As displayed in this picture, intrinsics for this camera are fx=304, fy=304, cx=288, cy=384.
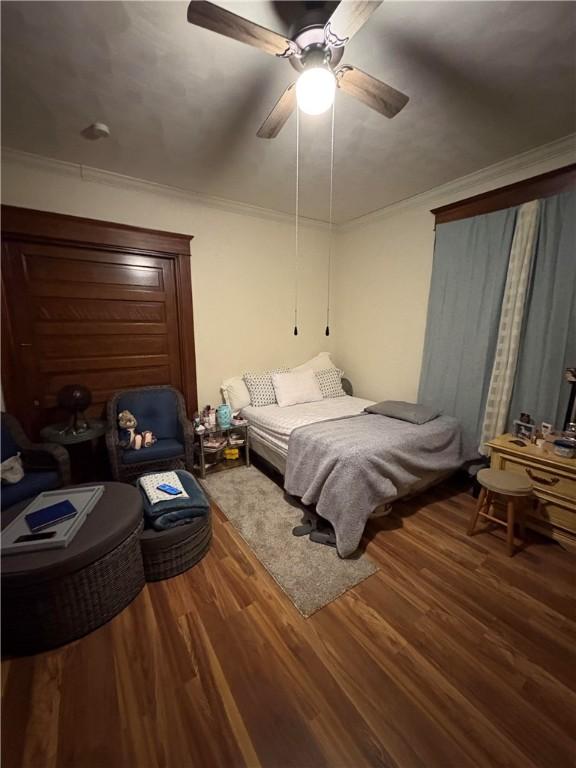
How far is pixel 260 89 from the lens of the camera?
62.8 inches

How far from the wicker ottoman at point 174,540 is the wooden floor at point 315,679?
0.26 ft

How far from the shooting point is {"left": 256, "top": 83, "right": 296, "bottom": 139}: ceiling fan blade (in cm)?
137

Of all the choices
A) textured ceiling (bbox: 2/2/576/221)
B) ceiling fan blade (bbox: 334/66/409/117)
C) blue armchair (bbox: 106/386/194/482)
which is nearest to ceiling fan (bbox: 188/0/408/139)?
ceiling fan blade (bbox: 334/66/409/117)

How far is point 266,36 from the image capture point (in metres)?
1.12

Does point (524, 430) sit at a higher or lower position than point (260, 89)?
lower

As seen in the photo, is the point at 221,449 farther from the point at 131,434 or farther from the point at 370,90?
the point at 370,90

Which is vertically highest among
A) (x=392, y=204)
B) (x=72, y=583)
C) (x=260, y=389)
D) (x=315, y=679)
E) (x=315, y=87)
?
(x=392, y=204)

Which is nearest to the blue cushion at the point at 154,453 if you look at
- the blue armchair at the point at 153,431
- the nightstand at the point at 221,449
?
the blue armchair at the point at 153,431

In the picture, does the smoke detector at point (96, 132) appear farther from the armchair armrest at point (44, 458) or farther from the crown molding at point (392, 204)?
the armchair armrest at point (44, 458)

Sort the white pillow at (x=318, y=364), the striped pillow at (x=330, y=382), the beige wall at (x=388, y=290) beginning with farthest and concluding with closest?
the white pillow at (x=318, y=364), the striped pillow at (x=330, y=382), the beige wall at (x=388, y=290)

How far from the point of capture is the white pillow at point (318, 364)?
12.2ft

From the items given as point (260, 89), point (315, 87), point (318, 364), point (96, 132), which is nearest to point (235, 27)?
point (315, 87)

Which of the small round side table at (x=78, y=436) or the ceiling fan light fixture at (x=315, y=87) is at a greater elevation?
the ceiling fan light fixture at (x=315, y=87)

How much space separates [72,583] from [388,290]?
11.3 feet
